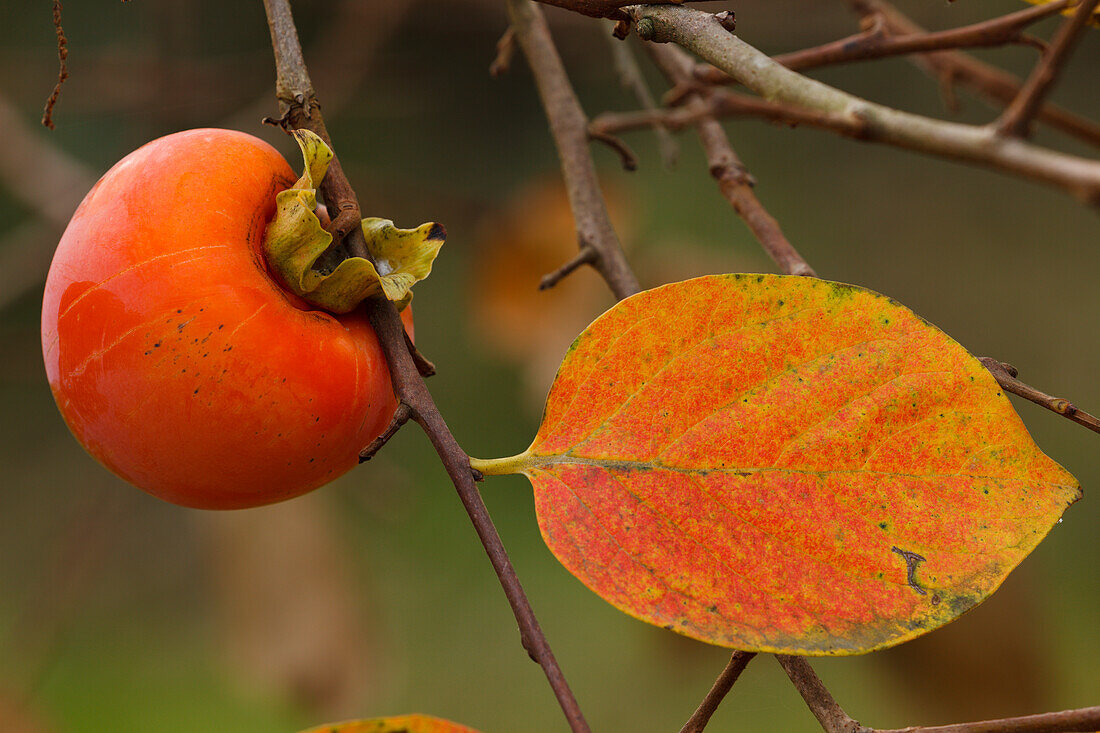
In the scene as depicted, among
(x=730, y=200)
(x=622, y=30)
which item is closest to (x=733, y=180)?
(x=730, y=200)

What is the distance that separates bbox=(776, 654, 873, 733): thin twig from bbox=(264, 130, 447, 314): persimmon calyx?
0.20m

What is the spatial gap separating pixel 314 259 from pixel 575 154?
27cm

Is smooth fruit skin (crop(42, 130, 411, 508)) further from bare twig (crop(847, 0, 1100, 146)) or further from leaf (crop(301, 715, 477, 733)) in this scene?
bare twig (crop(847, 0, 1100, 146))

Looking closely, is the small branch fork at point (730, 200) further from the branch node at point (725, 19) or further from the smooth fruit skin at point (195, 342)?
the smooth fruit skin at point (195, 342)

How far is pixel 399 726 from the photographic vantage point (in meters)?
0.36

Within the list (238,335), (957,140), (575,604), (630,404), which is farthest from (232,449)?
(575,604)

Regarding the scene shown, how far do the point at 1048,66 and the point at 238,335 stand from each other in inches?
20.5

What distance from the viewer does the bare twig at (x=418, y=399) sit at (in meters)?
0.27

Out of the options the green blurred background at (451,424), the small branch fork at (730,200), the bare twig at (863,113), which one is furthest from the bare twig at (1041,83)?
the green blurred background at (451,424)

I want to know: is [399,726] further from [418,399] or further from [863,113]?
[863,113]

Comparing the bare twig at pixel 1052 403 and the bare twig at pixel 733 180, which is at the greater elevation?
the bare twig at pixel 1052 403

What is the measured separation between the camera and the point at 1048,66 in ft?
1.82

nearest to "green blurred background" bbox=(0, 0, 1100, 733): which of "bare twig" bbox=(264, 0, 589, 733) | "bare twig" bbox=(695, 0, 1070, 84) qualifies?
"bare twig" bbox=(695, 0, 1070, 84)

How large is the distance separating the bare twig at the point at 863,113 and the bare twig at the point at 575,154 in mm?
142
